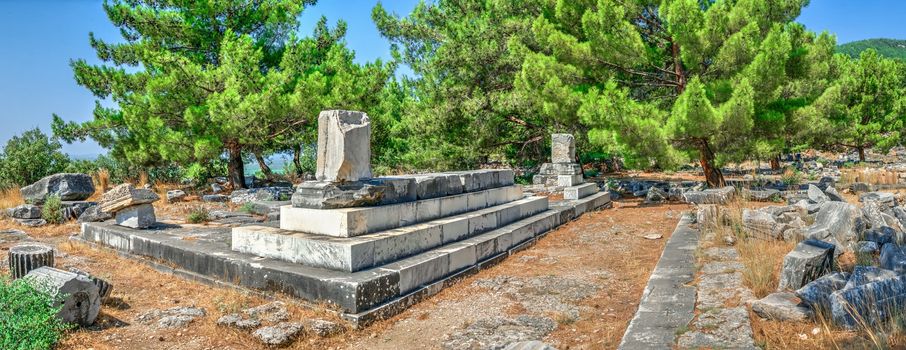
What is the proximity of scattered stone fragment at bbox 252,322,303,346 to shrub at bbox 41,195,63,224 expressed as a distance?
7.67 meters

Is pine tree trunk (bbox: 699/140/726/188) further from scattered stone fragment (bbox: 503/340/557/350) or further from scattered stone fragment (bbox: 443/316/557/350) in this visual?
scattered stone fragment (bbox: 503/340/557/350)

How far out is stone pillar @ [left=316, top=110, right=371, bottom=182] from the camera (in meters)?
5.55

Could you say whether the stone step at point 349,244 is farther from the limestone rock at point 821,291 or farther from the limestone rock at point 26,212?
the limestone rock at point 26,212

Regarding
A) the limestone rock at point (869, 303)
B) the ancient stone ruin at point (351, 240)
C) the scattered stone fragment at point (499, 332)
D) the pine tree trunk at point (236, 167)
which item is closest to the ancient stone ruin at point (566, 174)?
the ancient stone ruin at point (351, 240)

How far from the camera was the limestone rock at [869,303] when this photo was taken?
3.20m

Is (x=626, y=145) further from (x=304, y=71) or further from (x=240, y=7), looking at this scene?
(x=240, y=7)

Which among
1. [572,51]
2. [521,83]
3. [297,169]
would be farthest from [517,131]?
[297,169]

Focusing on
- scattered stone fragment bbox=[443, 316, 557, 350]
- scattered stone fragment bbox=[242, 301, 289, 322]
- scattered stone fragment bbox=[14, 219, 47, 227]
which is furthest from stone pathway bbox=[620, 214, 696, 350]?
scattered stone fragment bbox=[14, 219, 47, 227]

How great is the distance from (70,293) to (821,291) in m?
5.36

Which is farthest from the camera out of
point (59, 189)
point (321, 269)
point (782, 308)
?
point (59, 189)

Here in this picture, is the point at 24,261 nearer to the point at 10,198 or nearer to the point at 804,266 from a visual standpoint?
the point at 804,266

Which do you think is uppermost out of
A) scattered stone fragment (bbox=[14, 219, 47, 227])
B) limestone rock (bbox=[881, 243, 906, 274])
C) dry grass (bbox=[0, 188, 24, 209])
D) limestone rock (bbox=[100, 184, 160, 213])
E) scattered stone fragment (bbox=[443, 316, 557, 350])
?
limestone rock (bbox=[100, 184, 160, 213])

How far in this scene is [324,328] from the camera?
4.10 m

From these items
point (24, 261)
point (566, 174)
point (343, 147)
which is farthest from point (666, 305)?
point (566, 174)
